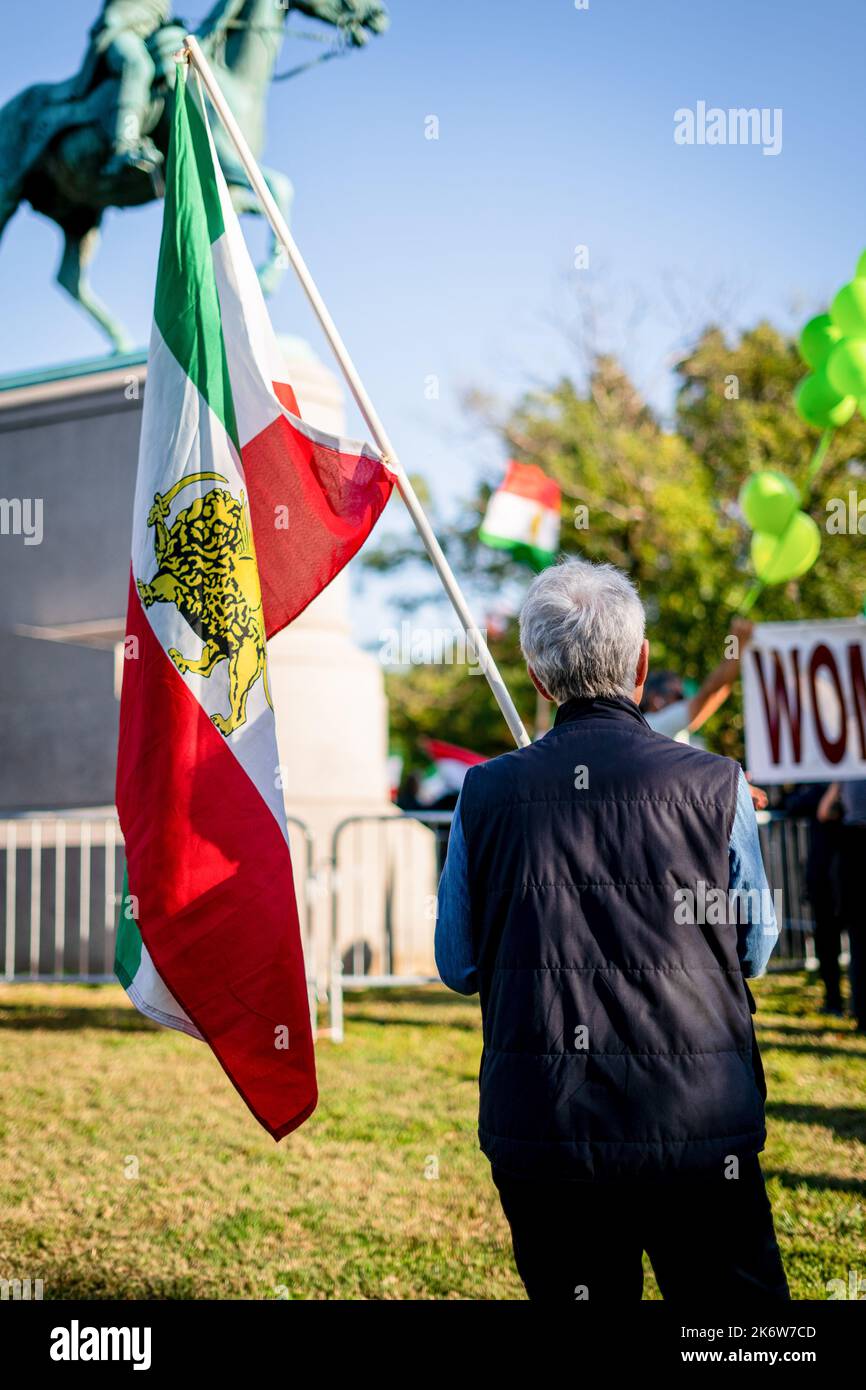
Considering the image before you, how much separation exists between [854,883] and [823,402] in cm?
322

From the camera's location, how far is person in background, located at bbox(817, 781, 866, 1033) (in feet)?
26.1

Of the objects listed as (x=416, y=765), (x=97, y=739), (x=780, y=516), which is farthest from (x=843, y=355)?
(x=416, y=765)

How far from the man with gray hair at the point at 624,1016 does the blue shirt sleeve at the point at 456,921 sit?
0.07m

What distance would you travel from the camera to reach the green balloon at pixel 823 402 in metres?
8.20

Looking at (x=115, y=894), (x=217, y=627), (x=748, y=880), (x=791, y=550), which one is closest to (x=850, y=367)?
(x=791, y=550)

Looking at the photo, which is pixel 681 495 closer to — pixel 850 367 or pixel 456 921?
pixel 850 367

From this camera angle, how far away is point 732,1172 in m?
2.22

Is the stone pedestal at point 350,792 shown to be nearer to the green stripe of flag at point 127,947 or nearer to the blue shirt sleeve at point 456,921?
the green stripe of flag at point 127,947

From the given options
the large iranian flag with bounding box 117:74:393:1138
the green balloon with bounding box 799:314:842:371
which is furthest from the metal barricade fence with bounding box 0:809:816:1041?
the large iranian flag with bounding box 117:74:393:1138

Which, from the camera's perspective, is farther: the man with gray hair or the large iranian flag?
the large iranian flag

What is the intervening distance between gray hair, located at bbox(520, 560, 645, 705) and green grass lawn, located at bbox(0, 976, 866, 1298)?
2.39m

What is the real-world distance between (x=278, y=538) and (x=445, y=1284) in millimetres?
2461

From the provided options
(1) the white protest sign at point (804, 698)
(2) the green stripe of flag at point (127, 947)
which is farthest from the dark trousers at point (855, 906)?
(2) the green stripe of flag at point (127, 947)

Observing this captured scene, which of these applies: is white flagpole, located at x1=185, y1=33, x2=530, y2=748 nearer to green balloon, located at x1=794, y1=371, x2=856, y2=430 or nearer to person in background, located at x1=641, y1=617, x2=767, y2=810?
person in background, located at x1=641, y1=617, x2=767, y2=810
